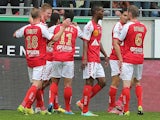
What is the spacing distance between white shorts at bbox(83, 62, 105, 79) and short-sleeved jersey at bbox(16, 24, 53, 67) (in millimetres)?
1089

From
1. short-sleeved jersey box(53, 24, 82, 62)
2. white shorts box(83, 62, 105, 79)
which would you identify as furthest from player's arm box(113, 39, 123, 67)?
short-sleeved jersey box(53, 24, 82, 62)

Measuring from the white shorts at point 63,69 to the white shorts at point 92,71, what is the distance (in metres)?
0.30

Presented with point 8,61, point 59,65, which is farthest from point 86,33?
point 8,61

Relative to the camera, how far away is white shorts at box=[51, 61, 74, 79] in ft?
47.8

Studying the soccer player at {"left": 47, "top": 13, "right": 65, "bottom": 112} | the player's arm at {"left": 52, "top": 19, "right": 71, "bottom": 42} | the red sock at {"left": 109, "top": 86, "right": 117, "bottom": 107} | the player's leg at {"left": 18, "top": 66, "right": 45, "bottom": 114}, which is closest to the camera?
the player's arm at {"left": 52, "top": 19, "right": 71, "bottom": 42}

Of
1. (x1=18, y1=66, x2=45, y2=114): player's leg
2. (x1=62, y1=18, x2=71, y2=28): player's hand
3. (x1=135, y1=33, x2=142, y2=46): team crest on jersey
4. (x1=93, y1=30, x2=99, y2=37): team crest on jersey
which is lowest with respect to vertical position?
(x1=18, y1=66, x2=45, y2=114): player's leg

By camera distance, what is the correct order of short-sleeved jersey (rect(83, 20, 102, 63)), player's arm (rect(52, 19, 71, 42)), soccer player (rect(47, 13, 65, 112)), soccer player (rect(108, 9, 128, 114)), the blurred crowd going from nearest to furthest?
1. player's arm (rect(52, 19, 71, 42))
2. short-sleeved jersey (rect(83, 20, 102, 63))
3. soccer player (rect(47, 13, 65, 112))
4. soccer player (rect(108, 9, 128, 114))
5. the blurred crowd

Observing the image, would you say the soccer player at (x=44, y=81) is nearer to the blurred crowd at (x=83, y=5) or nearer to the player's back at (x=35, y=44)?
the player's back at (x=35, y=44)

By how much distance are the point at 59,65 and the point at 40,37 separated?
1187mm

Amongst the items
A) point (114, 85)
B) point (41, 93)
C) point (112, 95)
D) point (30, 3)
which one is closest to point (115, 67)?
point (114, 85)

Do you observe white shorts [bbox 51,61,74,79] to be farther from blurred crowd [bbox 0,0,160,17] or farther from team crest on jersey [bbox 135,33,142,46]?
blurred crowd [bbox 0,0,160,17]

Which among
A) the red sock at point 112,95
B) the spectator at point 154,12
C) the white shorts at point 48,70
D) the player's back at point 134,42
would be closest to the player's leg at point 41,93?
the white shorts at point 48,70

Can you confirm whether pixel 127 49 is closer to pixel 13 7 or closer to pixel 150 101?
pixel 150 101

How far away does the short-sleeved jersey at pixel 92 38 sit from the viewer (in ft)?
47.6
